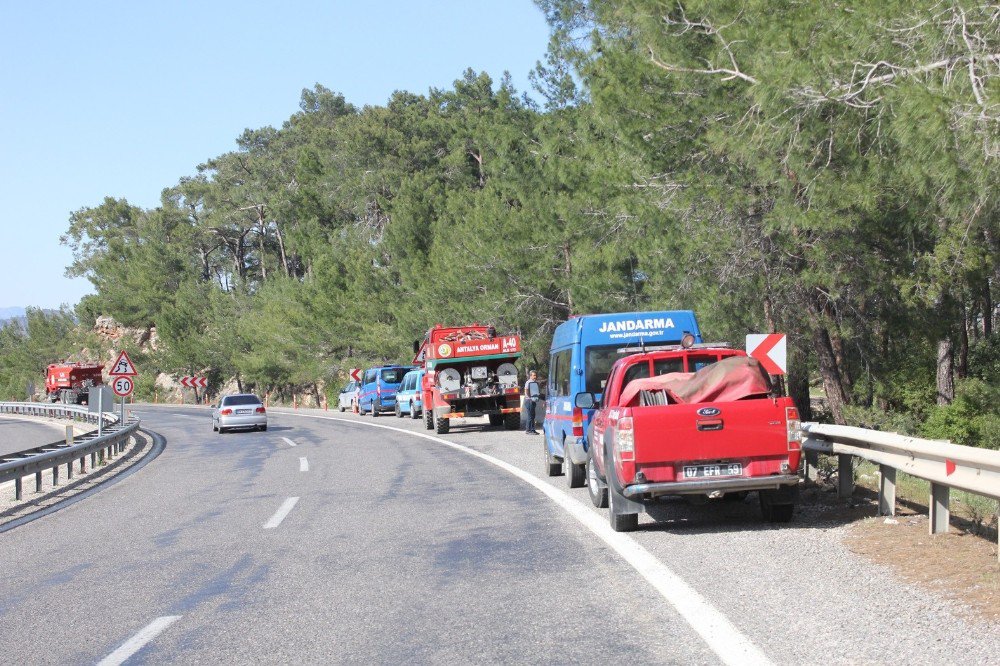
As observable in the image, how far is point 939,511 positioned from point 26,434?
134ft

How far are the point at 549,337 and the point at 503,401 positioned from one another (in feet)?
32.8

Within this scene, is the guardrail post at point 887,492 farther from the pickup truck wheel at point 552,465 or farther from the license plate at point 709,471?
the pickup truck wheel at point 552,465

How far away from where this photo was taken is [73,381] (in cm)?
7150

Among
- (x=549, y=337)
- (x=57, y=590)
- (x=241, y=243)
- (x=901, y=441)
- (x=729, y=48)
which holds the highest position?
(x=241, y=243)

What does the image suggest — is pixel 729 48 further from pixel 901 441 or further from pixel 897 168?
pixel 901 441

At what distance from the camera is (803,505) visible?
38.0 feet

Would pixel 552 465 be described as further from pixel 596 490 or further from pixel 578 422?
pixel 596 490

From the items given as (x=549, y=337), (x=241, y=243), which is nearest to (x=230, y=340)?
(x=241, y=243)

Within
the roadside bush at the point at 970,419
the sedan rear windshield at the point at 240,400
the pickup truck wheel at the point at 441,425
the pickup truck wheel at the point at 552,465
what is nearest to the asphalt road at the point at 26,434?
the sedan rear windshield at the point at 240,400

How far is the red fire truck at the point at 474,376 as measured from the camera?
28656 millimetres

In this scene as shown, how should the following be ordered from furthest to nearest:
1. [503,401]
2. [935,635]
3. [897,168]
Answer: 1. [503,401]
2. [897,168]
3. [935,635]

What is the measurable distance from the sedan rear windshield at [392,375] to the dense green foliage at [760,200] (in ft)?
9.96

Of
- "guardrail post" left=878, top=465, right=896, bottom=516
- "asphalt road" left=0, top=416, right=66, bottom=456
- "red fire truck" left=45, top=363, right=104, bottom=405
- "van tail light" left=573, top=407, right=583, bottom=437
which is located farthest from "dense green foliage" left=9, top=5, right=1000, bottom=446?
"red fire truck" left=45, top=363, right=104, bottom=405

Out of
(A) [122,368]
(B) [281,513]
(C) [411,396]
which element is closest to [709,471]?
(B) [281,513]
